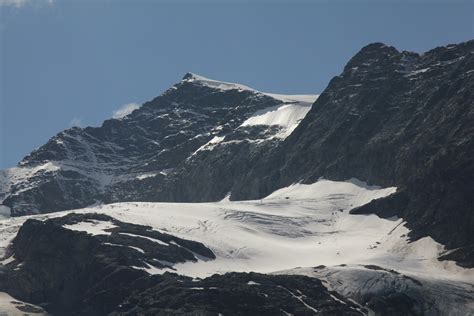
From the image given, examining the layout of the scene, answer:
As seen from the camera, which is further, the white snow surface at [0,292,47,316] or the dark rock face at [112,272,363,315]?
the white snow surface at [0,292,47,316]

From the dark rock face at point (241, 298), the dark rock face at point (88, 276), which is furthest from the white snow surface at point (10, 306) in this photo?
the dark rock face at point (241, 298)

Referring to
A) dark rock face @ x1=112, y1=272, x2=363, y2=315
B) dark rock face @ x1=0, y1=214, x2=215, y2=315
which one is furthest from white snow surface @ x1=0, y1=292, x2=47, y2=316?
dark rock face @ x1=112, y1=272, x2=363, y2=315

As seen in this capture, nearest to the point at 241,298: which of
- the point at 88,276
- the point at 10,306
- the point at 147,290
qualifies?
the point at 147,290

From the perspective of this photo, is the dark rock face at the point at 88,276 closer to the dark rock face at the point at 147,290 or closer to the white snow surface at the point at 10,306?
the dark rock face at the point at 147,290

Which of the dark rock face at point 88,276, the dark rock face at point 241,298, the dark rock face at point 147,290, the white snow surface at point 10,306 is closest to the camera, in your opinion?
the dark rock face at point 241,298

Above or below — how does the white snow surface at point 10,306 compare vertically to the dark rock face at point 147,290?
below

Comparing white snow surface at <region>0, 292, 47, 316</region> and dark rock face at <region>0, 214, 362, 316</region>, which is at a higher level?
dark rock face at <region>0, 214, 362, 316</region>

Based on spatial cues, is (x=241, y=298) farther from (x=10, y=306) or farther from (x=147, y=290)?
(x=10, y=306)

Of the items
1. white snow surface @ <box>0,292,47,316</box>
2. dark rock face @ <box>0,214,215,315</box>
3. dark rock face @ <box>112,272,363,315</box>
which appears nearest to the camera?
dark rock face @ <box>112,272,363,315</box>

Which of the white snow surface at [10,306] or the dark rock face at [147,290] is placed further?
the white snow surface at [10,306]

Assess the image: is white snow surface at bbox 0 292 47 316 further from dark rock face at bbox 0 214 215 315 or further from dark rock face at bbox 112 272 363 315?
dark rock face at bbox 112 272 363 315

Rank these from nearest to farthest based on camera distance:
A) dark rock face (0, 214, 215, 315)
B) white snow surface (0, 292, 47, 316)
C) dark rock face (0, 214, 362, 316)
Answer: dark rock face (0, 214, 362, 316)
dark rock face (0, 214, 215, 315)
white snow surface (0, 292, 47, 316)

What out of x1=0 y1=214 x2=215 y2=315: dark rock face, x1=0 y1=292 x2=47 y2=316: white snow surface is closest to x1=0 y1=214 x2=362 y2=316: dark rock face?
x1=0 y1=214 x2=215 y2=315: dark rock face

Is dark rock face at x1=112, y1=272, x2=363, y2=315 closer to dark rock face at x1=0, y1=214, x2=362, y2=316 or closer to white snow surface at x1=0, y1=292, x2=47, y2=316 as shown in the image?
dark rock face at x1=0, y1=214, x2=362, y2=316
